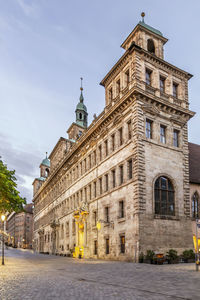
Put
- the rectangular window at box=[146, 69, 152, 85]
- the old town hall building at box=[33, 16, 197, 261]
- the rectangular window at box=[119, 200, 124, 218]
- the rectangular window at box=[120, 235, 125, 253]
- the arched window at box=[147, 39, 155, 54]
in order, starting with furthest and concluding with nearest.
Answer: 1. the arched window at box=[147, 39, 155, 54]
2. the rectangular window at box=[146, 69, 152, 85]
3. the rectangular window at box=[119, 200, 124, 218]
4. the rectangular window at box=[120, 235, 125, 253]
5. the old town hall building at box=[33, 16, 197, 261]

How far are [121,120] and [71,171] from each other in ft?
66.8

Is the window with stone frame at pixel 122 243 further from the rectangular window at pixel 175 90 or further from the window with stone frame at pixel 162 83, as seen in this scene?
the rectangular window at pixel 175 90

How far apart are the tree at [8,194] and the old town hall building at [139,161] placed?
8.58m

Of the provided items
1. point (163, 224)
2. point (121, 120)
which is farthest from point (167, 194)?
point (121, 120)

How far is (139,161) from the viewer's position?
89.6 ft

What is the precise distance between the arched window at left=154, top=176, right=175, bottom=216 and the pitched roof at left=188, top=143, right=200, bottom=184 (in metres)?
4.32

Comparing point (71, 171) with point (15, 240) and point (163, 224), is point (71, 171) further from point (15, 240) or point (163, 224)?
point (15, 240)

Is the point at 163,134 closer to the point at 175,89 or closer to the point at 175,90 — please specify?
the point at 175,90

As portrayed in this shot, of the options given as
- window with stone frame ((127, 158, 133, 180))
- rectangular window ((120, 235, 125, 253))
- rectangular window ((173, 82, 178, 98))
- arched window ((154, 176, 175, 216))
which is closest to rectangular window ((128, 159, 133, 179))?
window with stone frame ((127, 158, 133, 180))

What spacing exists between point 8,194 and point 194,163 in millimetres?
20706

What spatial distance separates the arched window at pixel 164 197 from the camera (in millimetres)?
27744

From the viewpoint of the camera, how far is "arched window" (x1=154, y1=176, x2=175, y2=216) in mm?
27744

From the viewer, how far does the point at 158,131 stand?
2967 cm

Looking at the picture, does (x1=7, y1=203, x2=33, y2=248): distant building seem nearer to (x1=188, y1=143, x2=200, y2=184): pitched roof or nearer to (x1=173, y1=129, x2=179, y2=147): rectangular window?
(x1=188, y1=143, x2=200, y2=184): pitched roof
